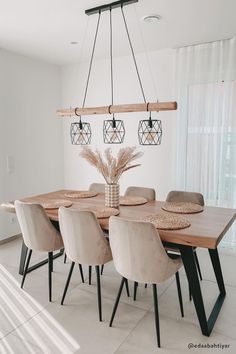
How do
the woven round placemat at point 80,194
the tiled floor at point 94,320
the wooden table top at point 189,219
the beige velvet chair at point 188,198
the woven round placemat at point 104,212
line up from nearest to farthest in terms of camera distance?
the wooden table top at point 189,219 < the tiled floor at point 94,320 < the woven round placemat at point 104,212 < the beige velvet chair at point 188,198 < the woven round placemat at point 80,194

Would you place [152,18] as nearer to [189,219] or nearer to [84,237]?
[189,219]

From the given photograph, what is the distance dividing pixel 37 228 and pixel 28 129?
85.3 inches

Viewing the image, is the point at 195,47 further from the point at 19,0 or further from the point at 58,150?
the point at 58,150

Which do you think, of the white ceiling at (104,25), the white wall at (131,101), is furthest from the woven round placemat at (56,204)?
the white ceiling at (104,25)

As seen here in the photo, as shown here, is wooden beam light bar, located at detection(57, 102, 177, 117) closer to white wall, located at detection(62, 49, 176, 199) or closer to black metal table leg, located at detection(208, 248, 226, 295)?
black metal table leg, located at detection(208, 248, 226, 295)

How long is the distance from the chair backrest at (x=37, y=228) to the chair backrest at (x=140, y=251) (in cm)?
77

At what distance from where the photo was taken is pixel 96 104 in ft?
15.3

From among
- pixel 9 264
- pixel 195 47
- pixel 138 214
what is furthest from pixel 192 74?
pixel 9 264

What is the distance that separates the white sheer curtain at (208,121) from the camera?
3.62 m

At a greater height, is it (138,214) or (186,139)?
(186,139)

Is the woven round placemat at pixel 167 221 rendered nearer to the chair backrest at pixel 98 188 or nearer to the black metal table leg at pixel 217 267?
the black metal table leg at pixel 217 267

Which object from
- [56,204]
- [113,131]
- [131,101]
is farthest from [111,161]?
[131,101]

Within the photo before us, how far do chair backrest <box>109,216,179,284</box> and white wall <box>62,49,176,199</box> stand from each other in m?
2.10

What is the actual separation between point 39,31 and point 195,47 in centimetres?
194
